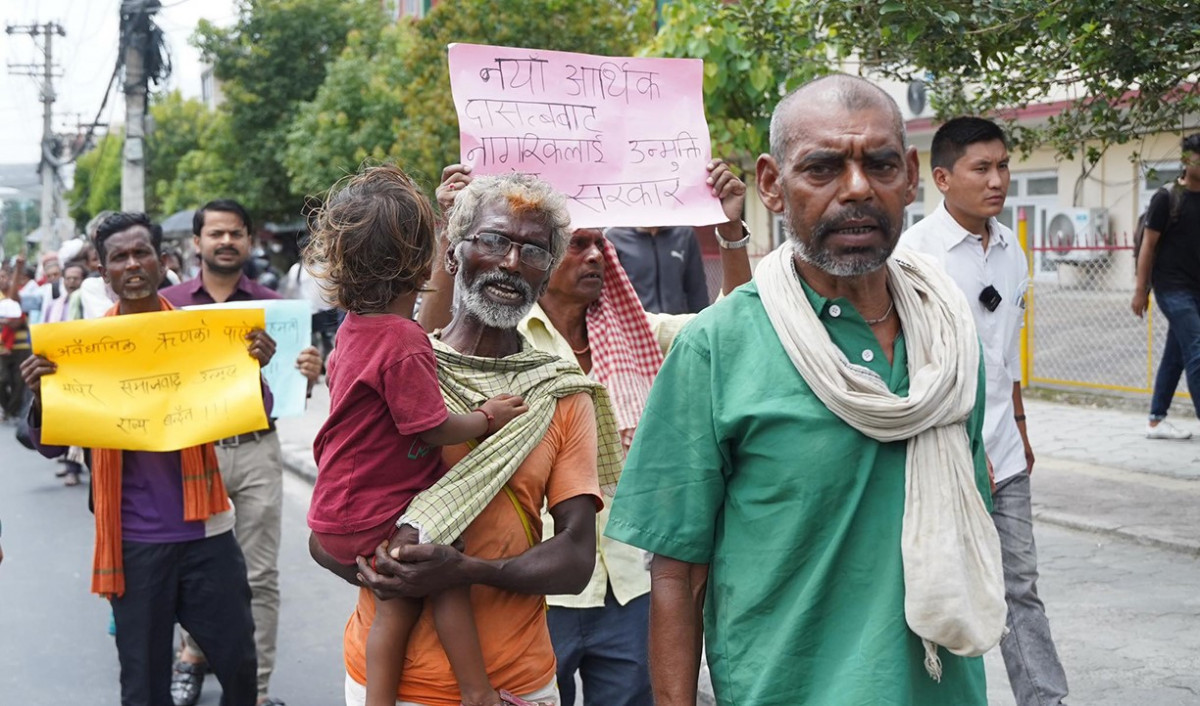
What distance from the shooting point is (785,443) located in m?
2.27

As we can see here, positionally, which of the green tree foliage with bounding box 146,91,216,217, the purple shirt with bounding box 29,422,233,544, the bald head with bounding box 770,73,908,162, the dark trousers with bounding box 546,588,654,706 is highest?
the green tree foliage with bounding box 146,91,216,217

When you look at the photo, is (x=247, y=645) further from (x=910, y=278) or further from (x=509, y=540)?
(x=910, y=278)

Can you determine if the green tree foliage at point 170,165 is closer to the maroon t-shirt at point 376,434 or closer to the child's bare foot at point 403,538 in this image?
the maroon t-shirt at point 376,434

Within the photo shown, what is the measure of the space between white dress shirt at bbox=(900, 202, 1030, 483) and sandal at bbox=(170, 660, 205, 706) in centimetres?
355

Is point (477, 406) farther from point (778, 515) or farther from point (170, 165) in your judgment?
point (170, 165)

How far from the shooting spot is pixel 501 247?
3.09m

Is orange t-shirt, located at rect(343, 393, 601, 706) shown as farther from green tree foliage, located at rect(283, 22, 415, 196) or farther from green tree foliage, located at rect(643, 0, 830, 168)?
green tree foliage, located at rect(283, 22, 415, 196)

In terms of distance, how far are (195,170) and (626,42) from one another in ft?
101

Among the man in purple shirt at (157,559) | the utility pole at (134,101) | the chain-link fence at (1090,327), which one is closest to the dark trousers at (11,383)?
the utility pole at (134,101)

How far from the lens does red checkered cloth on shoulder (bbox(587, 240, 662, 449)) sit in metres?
3.91

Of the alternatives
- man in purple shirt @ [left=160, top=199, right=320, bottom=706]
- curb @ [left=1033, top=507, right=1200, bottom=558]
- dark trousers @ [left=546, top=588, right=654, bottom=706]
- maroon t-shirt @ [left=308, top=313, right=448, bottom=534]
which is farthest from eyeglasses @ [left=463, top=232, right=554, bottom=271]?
curb @ [left=1033, top=507, right=1200, bottom=558]

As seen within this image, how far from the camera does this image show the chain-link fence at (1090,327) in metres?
12.4

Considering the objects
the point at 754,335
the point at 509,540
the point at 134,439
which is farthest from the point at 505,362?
the point at 134,439

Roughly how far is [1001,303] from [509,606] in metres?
2.57
